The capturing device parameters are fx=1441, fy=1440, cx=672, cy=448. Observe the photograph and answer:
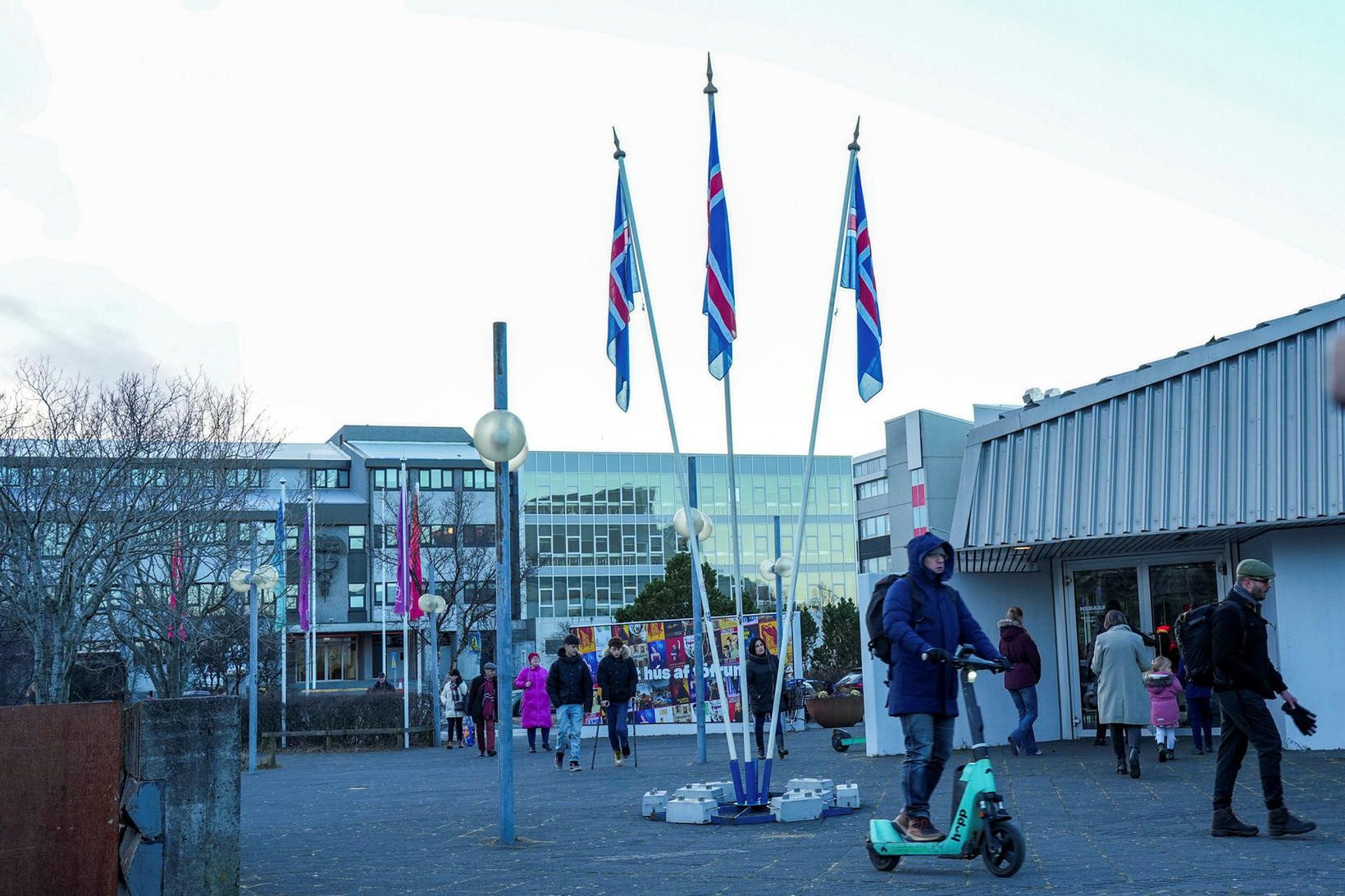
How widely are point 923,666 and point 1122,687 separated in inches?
277

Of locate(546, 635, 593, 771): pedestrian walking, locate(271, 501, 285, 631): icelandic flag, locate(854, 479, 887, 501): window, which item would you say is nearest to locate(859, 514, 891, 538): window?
locate(854, 479, 887, 501): window

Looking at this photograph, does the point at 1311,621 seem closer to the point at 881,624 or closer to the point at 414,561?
the point at 881,624

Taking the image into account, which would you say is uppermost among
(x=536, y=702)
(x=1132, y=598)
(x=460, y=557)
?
(x=460, y=557)

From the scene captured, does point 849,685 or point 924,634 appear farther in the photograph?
point 849,685

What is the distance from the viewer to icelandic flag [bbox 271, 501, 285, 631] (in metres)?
33.1

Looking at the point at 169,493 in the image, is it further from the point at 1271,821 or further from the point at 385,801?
the point at 1271,821

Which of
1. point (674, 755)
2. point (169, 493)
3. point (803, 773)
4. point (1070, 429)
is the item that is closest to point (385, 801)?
point (803, 773)

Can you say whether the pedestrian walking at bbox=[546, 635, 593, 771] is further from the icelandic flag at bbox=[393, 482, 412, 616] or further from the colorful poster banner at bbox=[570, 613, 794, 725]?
the icelandic flag at bbox=[393, 482, 412, 616]

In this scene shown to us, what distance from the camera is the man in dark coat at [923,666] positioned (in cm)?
782

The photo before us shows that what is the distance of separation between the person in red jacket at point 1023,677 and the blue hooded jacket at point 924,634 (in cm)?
885

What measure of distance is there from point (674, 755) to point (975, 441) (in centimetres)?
702

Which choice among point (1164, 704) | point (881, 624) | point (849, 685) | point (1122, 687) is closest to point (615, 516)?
point (849, 685)

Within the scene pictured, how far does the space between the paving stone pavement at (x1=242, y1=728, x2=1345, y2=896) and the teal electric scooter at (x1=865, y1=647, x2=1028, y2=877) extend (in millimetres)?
135

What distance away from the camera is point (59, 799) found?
6277 millimetres
